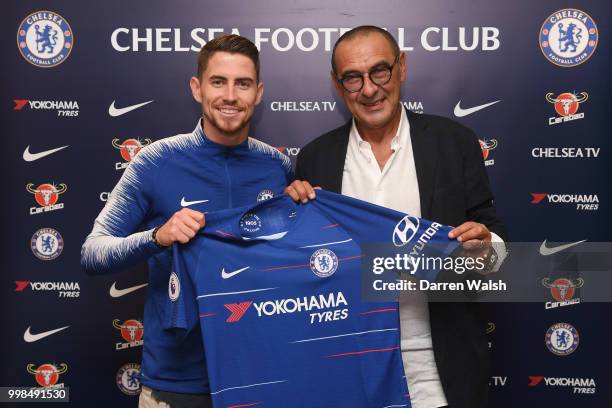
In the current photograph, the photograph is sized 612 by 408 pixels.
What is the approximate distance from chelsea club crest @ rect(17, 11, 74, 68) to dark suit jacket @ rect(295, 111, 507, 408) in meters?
1.41

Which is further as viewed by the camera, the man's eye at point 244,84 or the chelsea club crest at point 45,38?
the chelsea club crest at point 45,38

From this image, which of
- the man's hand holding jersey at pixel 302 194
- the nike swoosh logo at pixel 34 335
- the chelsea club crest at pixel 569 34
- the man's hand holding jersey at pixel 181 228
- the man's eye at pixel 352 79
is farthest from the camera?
the nike swoosh logo at pixel 34 335

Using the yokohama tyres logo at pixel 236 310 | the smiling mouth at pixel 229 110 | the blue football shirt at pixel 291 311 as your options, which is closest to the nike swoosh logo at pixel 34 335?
the blue football shirt at pixel 291 311

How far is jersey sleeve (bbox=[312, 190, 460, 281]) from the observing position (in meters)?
1.54

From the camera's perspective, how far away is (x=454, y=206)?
164 centimetres

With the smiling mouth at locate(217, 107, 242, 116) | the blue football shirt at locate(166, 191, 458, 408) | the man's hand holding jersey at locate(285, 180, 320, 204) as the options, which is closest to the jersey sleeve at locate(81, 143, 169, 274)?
the blue football shirt at locate(166, 191, 458, 408)

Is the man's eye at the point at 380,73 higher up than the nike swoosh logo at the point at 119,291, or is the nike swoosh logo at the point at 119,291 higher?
the man's eye at the point at 380,73

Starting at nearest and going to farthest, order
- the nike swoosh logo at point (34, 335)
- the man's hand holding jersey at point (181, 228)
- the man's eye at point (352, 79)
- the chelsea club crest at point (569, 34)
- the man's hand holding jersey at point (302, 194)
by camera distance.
A: the man's hand holding jersey at point (181, 228), the man's hand holding jersey at point (302, 194), the man's eye at point (352, 79), the chelsea club crest at point (569, 34), the nike swoosh logo at point (34, 335)

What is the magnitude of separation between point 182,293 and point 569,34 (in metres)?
1.94

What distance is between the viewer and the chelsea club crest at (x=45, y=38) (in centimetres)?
239

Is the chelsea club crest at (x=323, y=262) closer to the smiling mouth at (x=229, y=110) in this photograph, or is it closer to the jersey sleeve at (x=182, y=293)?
the jersey sleeve at (x=182, y=293)

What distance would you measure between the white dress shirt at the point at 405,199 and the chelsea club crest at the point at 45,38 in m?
1.41

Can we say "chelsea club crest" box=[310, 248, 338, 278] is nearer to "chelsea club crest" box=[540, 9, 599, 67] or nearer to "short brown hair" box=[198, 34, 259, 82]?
"short brown hair" box=[198, 34, 259, 82]

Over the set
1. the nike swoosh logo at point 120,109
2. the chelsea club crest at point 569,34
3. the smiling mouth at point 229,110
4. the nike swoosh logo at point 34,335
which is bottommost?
the nike swoosh logo at point 34,335
